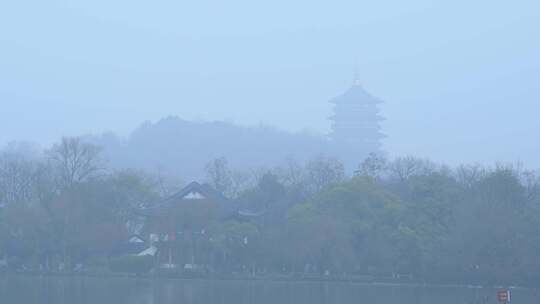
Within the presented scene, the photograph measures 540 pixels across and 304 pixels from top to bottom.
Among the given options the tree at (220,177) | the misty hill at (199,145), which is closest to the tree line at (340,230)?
the tree at (220,177)

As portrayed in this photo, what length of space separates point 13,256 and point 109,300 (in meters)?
14.3

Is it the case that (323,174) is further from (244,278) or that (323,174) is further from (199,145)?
(199,145)

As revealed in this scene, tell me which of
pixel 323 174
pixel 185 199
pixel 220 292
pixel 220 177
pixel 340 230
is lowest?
pixel 220 292

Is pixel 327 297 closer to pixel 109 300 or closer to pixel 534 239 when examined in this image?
pixel 109 300

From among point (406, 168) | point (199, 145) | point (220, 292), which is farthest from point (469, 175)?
point (199, 145)

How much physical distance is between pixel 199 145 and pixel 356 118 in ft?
65.6

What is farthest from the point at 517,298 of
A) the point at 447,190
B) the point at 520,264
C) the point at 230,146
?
the point at 230,146

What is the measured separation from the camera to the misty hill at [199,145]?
99.8 meters

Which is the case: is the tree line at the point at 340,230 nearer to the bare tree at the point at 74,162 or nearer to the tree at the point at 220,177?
the bare tree at the point at 74,162

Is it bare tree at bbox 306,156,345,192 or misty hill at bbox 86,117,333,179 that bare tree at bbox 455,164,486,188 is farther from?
misty hill at bbox 86,117,333,179

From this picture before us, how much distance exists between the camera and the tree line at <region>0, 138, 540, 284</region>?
40406 mm

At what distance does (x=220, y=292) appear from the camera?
3528 centimetres

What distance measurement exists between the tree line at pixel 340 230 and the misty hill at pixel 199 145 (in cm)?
4784

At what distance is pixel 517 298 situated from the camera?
34969 millimetres
